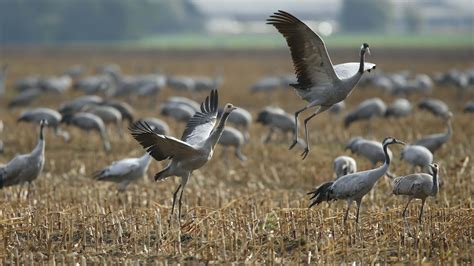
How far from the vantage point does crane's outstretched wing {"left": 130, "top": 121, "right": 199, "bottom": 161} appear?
7.53 m

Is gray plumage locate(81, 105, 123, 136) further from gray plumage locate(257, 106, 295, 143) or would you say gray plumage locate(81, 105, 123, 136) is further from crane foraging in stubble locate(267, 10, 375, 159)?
crane foraging in stubble locate(267, 10, 375, 159)

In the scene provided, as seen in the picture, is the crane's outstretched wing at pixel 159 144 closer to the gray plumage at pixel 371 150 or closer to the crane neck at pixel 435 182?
the crane neck at pixel 435 182

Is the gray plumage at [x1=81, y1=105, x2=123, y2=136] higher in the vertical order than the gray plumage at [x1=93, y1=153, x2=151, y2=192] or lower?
higher

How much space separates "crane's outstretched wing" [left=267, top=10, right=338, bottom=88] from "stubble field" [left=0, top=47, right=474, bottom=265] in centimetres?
131

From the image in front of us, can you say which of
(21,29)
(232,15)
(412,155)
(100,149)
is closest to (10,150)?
(100,149)

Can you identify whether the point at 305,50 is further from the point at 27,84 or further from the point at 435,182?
the point at 27,84

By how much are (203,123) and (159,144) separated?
130cm

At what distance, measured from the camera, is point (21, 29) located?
83.7 metres

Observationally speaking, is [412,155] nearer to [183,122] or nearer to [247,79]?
[183,122]

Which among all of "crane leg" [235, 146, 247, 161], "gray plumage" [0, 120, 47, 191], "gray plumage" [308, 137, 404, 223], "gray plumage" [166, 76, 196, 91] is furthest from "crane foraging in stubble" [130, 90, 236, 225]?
"gray plumage" [166, 76, 196, 91]

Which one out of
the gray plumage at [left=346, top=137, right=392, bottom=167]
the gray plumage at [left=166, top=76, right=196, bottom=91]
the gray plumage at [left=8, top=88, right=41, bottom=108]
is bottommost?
the gray plumage at [left=346, top=137, right=392, bottom=167]

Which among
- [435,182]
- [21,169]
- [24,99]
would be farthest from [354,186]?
[24,99]

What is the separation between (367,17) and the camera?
11744 centimetres

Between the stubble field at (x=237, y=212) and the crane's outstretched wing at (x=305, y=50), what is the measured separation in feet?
4.28
